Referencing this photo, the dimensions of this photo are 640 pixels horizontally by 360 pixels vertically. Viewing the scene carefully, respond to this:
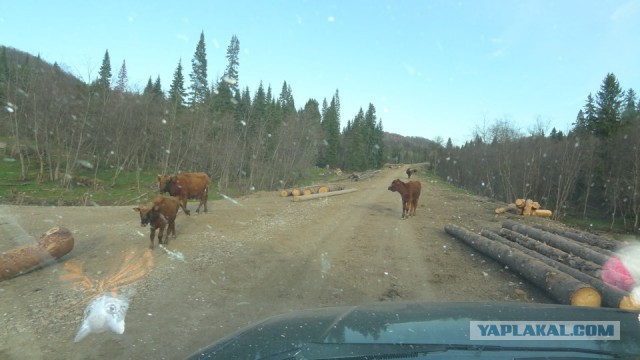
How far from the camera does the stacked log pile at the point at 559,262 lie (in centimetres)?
711

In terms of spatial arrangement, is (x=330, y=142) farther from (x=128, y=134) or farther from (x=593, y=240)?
(x=593, y=240)

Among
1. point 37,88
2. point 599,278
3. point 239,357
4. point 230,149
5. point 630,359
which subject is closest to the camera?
point 630,359

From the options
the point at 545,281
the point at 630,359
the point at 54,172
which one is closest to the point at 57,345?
the point at 630,359

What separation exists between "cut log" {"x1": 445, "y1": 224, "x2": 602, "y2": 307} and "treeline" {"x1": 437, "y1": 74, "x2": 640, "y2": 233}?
41840mm

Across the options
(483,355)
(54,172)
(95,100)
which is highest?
(95,100)

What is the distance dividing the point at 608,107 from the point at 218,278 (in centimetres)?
6081

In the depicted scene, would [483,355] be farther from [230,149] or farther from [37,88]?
[37,88]

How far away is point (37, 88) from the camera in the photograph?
42.9 m

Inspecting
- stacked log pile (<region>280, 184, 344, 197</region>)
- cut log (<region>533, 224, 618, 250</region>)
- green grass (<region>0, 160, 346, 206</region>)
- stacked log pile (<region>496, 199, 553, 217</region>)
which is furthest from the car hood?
green grass (<region>0, 160, 346, 206</region>)

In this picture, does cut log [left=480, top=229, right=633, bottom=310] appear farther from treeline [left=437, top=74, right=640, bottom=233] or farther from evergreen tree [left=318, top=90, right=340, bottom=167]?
evergreen tree [left=318, top=90, right=340, bottom=167]

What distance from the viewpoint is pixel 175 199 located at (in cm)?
1178

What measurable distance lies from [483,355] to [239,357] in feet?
4.90

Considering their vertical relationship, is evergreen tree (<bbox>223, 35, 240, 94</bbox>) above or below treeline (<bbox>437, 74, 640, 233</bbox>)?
above

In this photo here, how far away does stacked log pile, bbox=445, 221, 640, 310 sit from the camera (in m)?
7.11
